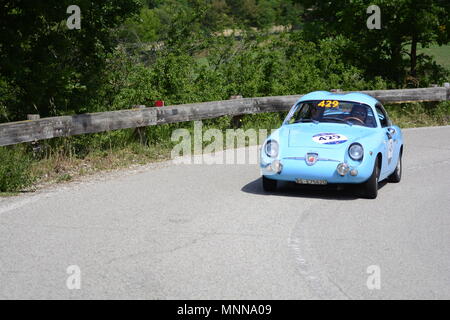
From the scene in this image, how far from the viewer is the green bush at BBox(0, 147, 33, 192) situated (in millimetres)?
10242

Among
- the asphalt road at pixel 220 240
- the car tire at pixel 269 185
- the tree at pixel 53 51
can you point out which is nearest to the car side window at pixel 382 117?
the asphalt road at pixel 220 240

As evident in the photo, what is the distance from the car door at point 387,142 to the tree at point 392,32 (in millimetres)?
13714

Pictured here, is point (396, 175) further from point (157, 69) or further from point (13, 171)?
point (157, 69)

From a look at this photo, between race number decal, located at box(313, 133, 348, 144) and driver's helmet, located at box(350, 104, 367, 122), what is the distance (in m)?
0.90

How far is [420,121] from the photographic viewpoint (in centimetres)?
2033

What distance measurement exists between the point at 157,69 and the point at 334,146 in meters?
8.06

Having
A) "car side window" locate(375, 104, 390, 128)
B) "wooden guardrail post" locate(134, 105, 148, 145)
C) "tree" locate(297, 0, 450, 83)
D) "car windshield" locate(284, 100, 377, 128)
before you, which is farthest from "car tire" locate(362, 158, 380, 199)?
"tree" locate(297, 0, 450, 83)

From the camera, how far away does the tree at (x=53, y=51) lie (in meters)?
14.1

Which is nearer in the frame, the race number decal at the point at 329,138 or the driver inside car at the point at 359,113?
the race number decal at the point at 329,138

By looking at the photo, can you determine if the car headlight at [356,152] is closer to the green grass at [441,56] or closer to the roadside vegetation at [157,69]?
the roadside vegetation at [157,69]

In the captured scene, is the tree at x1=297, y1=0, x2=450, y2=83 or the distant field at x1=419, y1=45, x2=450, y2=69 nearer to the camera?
the tree at x1=297, y1=0, x2=450, y2=83

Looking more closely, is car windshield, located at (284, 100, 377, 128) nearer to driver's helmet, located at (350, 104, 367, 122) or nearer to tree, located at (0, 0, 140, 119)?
driver's helmet, located at (350, 104, 367, 122)

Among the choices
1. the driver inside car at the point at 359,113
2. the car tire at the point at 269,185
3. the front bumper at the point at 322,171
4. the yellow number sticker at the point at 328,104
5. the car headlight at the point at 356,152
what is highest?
the yellow number sticker at the point at 328,104

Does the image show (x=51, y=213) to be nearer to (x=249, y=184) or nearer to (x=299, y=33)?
(x=249, y=184)
